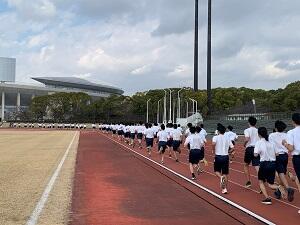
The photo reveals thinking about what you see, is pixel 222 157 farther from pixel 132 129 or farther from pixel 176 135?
pixel 132 129

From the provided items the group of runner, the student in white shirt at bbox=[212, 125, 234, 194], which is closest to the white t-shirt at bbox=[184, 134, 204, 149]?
the group of runner

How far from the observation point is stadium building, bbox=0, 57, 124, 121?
503 feet

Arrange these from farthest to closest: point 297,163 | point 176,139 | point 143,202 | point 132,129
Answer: point 132,129 < point 176,139 < point 143,202 < point 297,163

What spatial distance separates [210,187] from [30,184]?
4.88 m

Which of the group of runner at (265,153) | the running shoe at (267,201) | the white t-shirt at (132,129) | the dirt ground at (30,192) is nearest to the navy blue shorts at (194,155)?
the group of runner at (265,153)

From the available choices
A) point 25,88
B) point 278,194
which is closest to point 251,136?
point 278,194

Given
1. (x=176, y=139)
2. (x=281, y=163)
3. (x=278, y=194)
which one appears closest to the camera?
(x=278, y=194)

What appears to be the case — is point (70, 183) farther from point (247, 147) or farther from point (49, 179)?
point (247, 147)

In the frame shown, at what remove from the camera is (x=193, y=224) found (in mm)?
8789

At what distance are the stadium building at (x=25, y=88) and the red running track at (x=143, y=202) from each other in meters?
134

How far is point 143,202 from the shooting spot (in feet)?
37.0

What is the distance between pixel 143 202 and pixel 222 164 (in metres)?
2.43

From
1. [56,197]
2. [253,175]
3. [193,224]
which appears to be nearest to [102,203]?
[56,197]

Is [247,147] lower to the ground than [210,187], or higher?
higher
